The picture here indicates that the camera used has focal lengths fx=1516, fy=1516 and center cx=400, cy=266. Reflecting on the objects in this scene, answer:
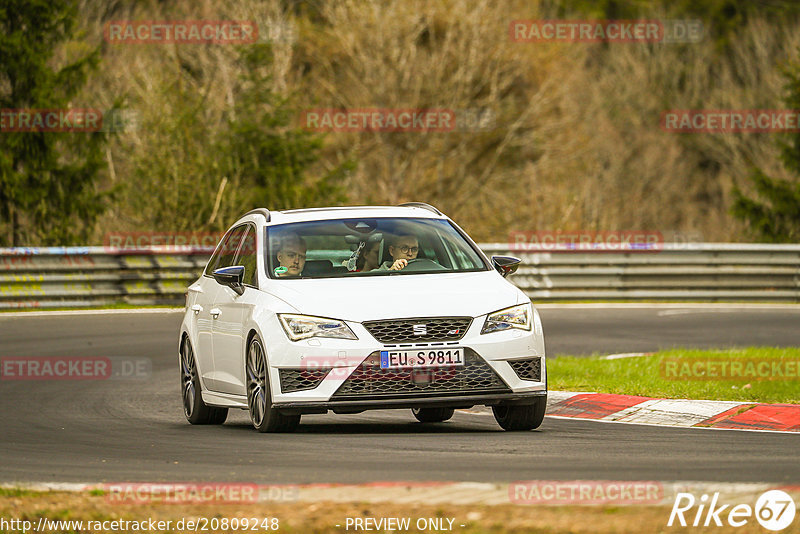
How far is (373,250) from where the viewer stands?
11.3 metres

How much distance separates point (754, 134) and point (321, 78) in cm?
2313

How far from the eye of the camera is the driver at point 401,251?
36.7 ft

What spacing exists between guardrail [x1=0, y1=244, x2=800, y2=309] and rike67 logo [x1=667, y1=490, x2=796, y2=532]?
19.7 m

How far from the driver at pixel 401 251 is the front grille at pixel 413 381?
1244 millimetres

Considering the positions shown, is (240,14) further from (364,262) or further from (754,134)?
(364,262)

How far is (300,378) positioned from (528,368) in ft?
5.13

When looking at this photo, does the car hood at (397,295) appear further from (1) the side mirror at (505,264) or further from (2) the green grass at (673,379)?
(2) the green grass at (673,379)

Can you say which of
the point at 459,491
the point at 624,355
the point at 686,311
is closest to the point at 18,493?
the point at 459,491

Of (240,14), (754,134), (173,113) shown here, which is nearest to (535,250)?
(173,113)

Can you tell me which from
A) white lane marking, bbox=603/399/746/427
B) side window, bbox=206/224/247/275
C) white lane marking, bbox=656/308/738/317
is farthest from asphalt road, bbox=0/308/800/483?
white lane marking, bbox=656/308/738/317

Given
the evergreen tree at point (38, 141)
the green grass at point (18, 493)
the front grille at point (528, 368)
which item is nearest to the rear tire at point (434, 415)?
the front grille at point (528, 368)

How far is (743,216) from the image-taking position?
35.4m

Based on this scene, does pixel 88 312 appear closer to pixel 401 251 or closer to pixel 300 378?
pixel 401 251

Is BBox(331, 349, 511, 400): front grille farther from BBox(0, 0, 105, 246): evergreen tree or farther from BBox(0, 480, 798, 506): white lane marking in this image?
BBox(0, 0, 105, 246): evergreen tree
